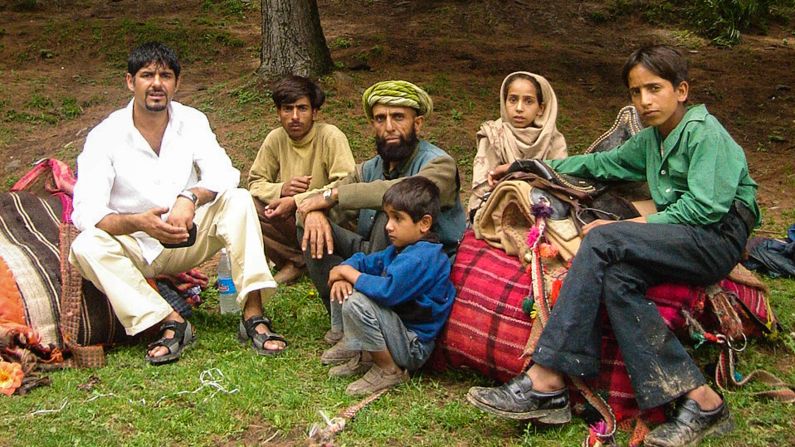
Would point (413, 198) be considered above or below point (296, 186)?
above

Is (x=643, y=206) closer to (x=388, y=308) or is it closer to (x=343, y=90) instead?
(x=388, y=308)

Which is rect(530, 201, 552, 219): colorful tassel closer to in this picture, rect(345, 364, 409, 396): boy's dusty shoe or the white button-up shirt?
rect(345, 364, 409, 396): boy's dusty shoe

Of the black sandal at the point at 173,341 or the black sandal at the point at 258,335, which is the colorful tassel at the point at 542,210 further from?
the black sandal at the point at 173,341

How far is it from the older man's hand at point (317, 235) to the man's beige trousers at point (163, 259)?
1.02 ft

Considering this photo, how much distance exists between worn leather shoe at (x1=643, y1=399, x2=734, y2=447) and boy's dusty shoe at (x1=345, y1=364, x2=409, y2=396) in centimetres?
119

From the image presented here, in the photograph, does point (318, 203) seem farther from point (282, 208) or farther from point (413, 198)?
point (413, 198)

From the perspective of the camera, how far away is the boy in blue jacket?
377 centimetres

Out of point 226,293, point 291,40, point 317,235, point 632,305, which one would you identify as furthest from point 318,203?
point 291,40

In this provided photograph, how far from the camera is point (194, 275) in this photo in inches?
214

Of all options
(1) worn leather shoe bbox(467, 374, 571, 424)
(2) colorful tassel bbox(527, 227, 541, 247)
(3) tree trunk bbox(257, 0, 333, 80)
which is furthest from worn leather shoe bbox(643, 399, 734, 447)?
(3) tree trunk bbox(257, 0, 333, 80)

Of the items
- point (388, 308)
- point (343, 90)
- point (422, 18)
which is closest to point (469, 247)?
point (388, 308)

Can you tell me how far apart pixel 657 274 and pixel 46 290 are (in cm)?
319

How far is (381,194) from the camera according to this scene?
170 inches

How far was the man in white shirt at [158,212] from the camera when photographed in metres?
4.32
